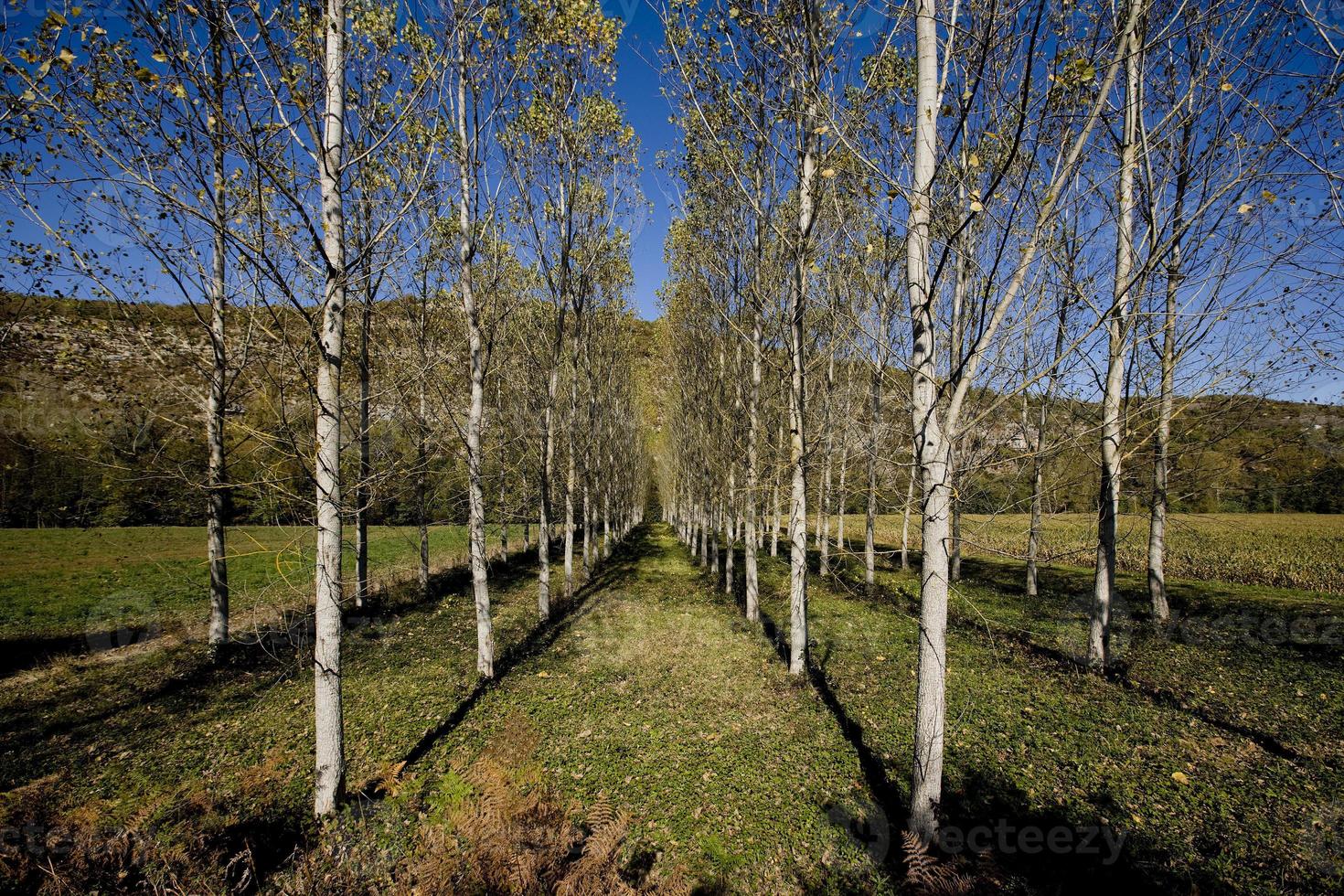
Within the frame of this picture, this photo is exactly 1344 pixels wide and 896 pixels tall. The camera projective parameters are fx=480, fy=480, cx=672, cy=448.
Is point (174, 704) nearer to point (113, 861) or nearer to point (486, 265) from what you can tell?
point (113, 861)

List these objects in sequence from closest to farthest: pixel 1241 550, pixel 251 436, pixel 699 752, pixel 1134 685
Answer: pixel 251 436 → pixel 699 752 → pixel 1134 685 → pixel 1241 550

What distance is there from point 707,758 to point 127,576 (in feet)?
66.5

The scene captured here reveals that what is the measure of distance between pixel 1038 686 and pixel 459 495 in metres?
10.7

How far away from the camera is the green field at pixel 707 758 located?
425 cm

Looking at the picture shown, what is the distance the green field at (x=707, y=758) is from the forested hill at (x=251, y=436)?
2.96 metres

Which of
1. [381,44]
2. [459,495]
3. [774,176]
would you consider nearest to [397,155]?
[381,44]

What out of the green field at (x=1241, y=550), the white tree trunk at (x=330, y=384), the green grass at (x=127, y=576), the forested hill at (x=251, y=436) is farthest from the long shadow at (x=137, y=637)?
the green field at (x=1241, y=550)

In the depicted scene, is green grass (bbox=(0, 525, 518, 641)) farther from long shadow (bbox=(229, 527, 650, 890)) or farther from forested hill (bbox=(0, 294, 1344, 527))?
long shadow (bbox=(229, 527, 650, 890))

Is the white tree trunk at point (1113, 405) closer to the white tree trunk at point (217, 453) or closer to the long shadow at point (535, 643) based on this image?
the long shadow at point (535, 643)

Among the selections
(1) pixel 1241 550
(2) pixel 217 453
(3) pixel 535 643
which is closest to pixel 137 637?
(2) pixel 217 453

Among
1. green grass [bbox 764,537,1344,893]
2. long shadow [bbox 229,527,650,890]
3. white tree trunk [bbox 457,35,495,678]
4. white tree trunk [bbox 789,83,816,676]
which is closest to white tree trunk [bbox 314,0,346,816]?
long shadow [bbox 229,527,650,890]

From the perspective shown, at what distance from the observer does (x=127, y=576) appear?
15.4m

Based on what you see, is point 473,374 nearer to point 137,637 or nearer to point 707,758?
point 707,758

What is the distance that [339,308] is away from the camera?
4.59 meters
